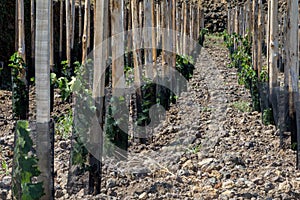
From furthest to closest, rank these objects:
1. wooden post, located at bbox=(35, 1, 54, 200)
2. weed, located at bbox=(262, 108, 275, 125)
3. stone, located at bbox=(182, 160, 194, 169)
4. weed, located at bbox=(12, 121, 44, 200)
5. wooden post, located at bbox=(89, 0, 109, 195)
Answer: weed, located at bbox=(262, 108, 275, 125) → stone, located at bbox=(182, 160, 194, 169) → wooden post, located at bbox=(89, 0, 109, 195) → wooden post, located at bbox=(35, 1, 54, 200) → weed, located at bbox=(12, 121, 44, 200)

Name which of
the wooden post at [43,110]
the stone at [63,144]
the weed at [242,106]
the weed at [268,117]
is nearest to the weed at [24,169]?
the wooden post at [43,110]

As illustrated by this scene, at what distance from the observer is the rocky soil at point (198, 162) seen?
4570 mm

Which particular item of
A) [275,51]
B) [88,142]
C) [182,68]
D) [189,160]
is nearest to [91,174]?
[88,142]

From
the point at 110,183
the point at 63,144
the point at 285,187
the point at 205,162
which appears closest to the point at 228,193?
the point at 285,187

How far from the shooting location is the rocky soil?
4570mm

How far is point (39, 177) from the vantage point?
391 centimetres

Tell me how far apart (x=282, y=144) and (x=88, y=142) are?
2.73 m

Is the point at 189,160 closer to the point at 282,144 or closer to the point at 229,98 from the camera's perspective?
the point at 282,144

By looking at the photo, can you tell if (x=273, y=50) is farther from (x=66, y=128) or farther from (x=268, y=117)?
(x=66, y=128)

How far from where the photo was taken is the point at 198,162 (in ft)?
18.7

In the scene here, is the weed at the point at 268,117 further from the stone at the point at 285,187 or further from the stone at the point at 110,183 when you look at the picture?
the stone at the point at 110,183

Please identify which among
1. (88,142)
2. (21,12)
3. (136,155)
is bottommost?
(136,155)

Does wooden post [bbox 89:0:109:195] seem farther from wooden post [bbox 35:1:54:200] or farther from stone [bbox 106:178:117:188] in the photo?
wooden post [bbox 35:1:54:200]

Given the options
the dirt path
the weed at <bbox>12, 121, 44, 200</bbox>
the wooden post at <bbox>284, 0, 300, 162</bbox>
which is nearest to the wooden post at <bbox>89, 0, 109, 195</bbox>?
the dirt path
